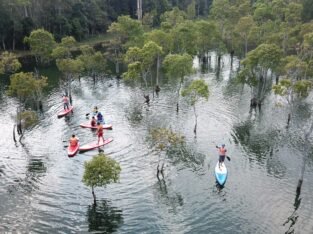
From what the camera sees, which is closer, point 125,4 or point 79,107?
point 79,107

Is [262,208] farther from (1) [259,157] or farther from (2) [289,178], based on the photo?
(1) [259,157]

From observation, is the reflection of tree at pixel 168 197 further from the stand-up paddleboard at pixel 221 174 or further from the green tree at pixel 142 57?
the green tree at pixel 142 57

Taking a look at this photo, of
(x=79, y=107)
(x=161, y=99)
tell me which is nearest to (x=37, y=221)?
(x=79, y=107)

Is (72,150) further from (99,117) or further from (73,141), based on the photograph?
(99,117)

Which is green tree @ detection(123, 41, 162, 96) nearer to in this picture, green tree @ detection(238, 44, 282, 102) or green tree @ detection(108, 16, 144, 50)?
green tree @ detection(238, 44, 282, 102)

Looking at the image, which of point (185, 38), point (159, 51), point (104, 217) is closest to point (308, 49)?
point (159, 51)

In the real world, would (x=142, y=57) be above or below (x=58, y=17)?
below

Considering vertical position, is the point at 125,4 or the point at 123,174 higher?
the point at 125,4
